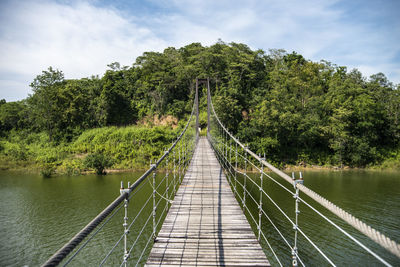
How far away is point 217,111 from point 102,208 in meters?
9.99

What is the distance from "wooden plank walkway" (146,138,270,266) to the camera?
71.7 inches

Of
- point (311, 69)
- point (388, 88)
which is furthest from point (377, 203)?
point (388, 88)

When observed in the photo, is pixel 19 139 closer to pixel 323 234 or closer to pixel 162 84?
pixel 162 84

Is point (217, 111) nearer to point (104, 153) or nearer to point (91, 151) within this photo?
point (104, 153)

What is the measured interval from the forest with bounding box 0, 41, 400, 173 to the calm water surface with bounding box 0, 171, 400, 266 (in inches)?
127

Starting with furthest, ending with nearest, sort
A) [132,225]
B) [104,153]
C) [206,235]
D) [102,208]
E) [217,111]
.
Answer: [217,111] < [104,153] < [102,208] < [132,225] < [206,235]

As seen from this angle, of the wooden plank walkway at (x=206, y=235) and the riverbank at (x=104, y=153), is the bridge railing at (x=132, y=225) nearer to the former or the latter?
the wooden plank walkway at (x=206, y=235)

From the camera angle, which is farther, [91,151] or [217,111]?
[217,111]

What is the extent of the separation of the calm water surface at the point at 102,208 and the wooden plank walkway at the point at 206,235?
2644 mm

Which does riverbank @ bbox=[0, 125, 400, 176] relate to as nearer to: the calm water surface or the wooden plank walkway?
the calm water surface

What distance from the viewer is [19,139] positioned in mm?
17469

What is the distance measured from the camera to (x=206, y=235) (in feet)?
7.18

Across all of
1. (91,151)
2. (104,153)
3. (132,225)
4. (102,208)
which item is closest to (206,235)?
(132,225)

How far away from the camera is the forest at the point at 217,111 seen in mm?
14500
